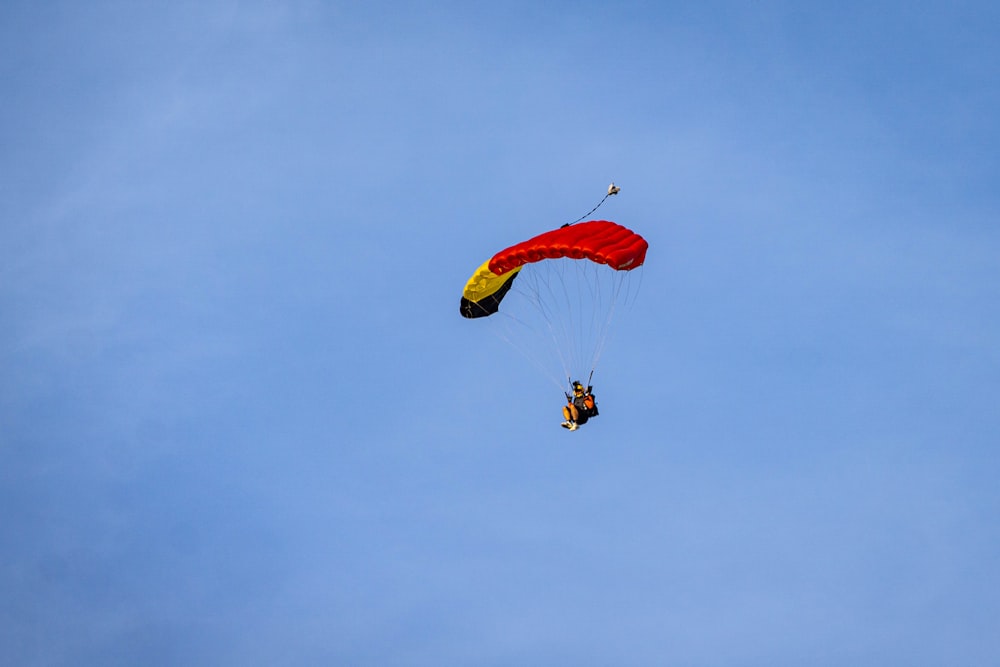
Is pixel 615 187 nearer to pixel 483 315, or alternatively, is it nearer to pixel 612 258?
pixel 612 258

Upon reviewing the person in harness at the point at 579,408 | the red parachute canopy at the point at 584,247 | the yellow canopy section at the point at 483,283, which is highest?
the yellow canopy section at the point at 483,283

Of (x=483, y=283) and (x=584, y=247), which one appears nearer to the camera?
(x=584, y=247)

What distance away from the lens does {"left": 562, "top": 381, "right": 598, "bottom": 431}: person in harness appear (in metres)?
41.4

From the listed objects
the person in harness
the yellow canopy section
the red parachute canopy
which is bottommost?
the person in harness

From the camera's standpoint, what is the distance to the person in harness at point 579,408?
41406mm

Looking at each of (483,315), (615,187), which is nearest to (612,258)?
(615,187)

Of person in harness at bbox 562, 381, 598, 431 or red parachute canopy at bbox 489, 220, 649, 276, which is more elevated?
red parachute canopy at bbox 489, 220, 649, 276

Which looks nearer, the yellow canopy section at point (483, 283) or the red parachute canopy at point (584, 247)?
the red parachute canopy at point (584, 247)

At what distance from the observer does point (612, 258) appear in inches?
1564

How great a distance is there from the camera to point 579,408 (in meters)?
41.4

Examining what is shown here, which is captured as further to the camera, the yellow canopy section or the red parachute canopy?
the yellow canopy section

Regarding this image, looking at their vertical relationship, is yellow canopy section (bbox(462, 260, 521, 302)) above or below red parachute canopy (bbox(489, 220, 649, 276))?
above

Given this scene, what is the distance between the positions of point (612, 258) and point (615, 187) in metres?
2.08

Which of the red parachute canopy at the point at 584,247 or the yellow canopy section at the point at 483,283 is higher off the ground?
the yellow canopy section at the point at 483,283
